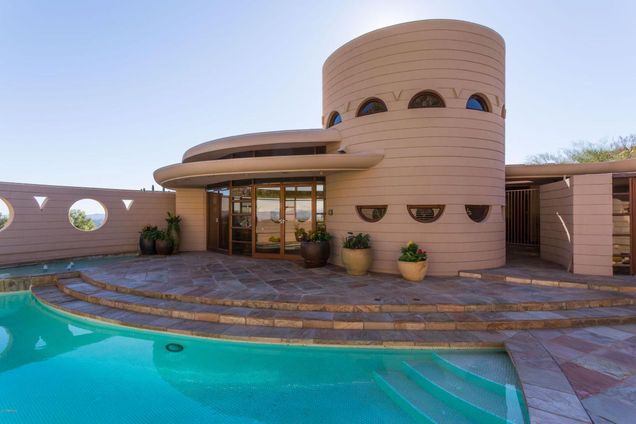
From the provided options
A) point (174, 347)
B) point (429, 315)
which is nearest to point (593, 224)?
point (429, 315)

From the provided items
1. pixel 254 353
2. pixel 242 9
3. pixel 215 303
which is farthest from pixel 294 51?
pixel 254 353

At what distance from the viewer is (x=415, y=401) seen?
2.53m

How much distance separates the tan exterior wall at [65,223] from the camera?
289 inches

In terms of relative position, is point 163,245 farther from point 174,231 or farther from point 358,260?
point 358,260

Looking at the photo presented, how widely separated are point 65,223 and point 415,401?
34.5ft

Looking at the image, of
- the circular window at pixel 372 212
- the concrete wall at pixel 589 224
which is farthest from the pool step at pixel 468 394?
the concrete wall at pixel 589 224

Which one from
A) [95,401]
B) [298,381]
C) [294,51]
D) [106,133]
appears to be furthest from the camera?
[106,133]

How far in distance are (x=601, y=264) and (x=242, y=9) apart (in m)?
11.3

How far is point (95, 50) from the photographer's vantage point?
892 cm

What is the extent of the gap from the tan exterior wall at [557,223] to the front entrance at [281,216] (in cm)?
606

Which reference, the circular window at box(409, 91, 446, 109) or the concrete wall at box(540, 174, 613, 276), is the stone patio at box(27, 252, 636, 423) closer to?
the concrete wall at box(540, 174, 613, 276)

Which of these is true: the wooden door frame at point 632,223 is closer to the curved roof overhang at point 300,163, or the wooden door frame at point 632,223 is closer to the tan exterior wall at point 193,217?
the curved roof overhang at point 300,163

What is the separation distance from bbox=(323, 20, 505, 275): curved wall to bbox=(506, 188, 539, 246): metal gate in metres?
4.03

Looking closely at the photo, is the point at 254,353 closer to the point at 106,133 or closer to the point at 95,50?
the point at 95,50
